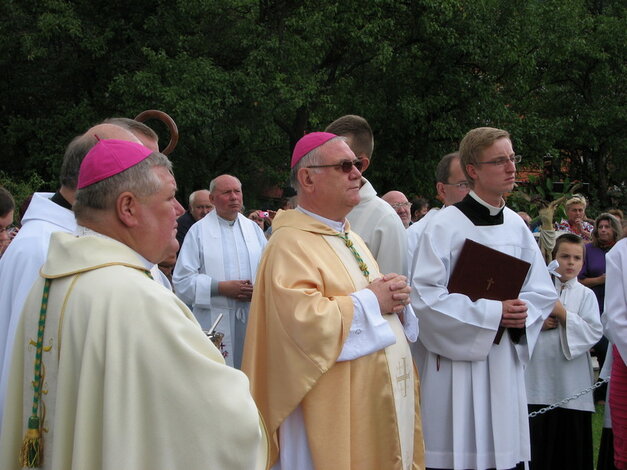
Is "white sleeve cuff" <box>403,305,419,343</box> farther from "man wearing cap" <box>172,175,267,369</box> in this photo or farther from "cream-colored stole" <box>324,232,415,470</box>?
"man wearing cap" <box>172,175,267,369</box>

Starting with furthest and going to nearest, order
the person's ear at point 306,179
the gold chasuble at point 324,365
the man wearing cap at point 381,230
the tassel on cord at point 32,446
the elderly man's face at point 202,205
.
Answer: the elderly man's face at point 202,205
the man wearing cap at point 381,230
the person's ear at point 306,179
the gold chasuble at point 324,365
the tassel on cord at point 32,446

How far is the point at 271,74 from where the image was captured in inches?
733

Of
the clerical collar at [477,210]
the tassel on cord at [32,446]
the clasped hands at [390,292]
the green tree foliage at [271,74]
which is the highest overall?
the green tree foliage at [271,74]

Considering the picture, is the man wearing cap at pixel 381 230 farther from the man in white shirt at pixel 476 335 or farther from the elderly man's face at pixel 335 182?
the elderly man's face at pixel 335 182

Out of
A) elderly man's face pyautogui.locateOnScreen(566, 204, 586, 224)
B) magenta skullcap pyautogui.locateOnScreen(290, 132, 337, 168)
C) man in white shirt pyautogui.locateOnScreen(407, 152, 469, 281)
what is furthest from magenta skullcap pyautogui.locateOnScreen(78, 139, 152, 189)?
elderly man's face pyautogui.locateOnScreen(566, 204, 586, 224)

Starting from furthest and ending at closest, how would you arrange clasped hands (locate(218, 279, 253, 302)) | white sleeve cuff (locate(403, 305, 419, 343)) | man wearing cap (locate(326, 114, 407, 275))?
clasped hands (locate(218, 279, 253, 302)) < man wearing cap (locate(326, 114, 407, 275)) < white sleeve cuff (locate(403, 305, 419, 343))

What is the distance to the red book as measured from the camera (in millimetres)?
4285

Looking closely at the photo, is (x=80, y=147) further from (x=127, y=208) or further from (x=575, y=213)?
(x=575, y=213)

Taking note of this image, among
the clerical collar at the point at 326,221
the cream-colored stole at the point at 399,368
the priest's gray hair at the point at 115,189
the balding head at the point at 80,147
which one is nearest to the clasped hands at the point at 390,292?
the cream-colored stole at the point at 399,368

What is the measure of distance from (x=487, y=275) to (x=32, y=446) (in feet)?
9.25

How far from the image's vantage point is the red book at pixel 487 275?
4285 mm

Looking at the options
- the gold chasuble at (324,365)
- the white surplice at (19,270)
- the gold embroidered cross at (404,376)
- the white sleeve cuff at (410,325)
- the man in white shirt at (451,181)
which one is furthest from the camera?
the man in white shirt at (451,181)

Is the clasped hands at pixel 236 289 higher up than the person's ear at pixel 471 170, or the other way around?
the person's ear at pixel 471 170

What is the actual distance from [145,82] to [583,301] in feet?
43.3
